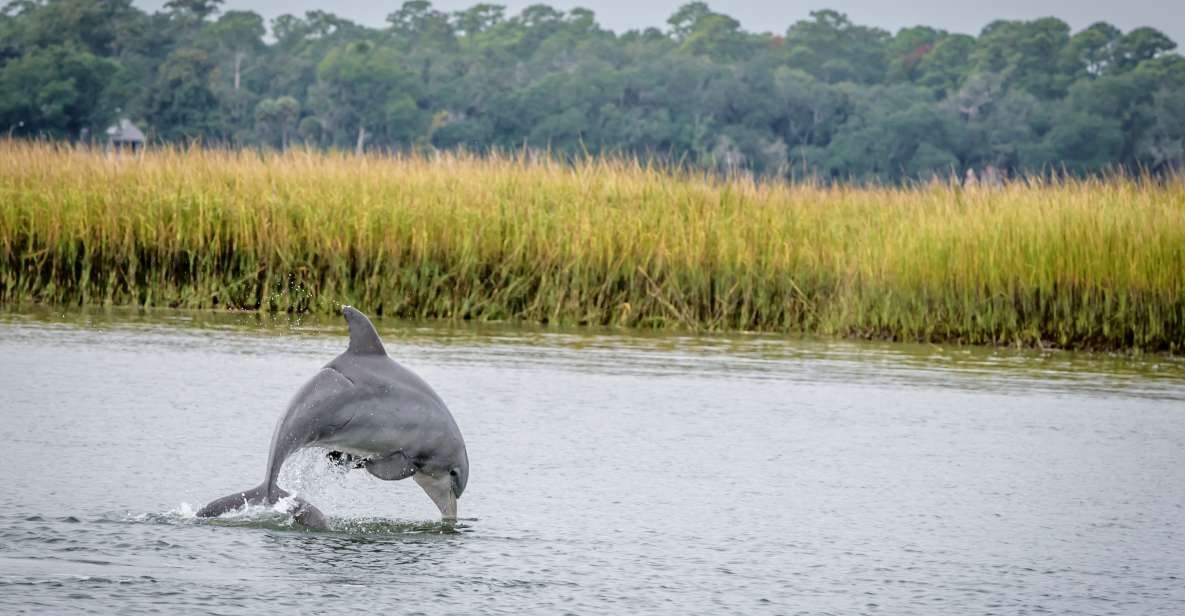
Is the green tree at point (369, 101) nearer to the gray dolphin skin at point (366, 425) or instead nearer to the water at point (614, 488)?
the water at point (614, 488)

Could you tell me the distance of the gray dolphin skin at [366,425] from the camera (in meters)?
6.20

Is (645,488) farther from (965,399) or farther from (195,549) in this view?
(965,399)

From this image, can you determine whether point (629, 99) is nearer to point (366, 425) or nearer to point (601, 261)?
point (601, 261)

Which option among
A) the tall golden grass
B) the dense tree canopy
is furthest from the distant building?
the tall golden grass

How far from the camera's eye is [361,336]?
6469mm

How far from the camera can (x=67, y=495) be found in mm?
7121

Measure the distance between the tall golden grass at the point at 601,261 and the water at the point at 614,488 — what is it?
237 centimetres

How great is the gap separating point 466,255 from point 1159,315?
627cm

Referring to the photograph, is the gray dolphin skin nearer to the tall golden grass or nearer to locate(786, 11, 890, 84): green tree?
the tall golden grass

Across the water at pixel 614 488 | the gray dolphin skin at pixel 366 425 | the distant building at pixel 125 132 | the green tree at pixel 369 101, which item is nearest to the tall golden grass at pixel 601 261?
the water at pixel 614 488

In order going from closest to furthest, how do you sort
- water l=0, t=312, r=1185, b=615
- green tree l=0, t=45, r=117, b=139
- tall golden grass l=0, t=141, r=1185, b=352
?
water l=0, t=312, r=1185, b=615 → tall golden grass l=0, t=141, r=1185, b=352 → green tree l=0, t=45, r=117, b=139

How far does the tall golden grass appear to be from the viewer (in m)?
15.7

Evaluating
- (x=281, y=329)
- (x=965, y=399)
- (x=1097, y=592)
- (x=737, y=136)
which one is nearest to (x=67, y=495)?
(x=1097, y=592)

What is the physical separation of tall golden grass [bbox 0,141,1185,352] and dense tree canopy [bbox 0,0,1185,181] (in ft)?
149
